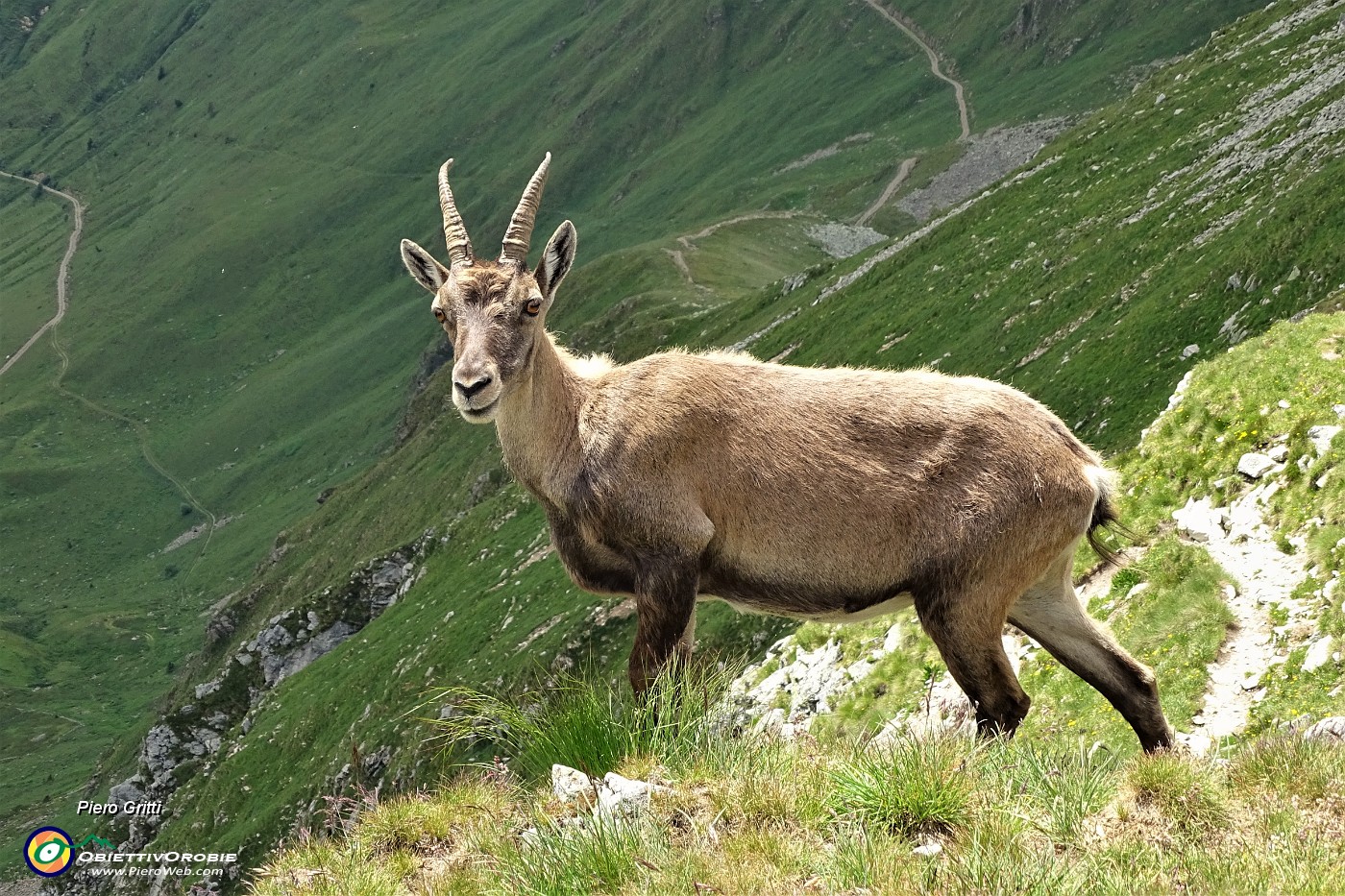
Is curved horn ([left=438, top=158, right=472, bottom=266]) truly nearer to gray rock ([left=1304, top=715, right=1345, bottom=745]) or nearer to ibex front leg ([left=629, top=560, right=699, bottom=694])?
ibex front leg ([left=629, top=560, right=699, bottom=694])

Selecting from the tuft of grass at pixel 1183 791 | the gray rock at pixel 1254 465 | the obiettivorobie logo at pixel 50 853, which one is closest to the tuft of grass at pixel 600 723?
the tuft of grass at pixel 1183 791

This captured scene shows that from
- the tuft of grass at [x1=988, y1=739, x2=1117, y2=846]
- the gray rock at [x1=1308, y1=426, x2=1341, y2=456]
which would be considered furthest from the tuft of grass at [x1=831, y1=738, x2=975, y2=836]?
the gray rock at [x1=1308, y1=426, x2=1341, y2=456]

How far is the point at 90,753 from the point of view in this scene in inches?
7037

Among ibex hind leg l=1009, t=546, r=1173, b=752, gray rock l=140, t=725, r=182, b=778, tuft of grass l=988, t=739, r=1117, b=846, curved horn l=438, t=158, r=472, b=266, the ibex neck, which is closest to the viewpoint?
tuft of grass l=988, t=739, r=1117, b=846

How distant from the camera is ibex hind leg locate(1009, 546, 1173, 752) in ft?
39.1

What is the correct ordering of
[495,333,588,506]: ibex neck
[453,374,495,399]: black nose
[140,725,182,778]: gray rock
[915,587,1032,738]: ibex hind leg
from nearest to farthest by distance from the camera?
[915,587,1032,738]: ibex hind leg < [453,374,495,399]: black nose < [495,333,588,506]: ibex neck < [140,725,182,778]: gray rock

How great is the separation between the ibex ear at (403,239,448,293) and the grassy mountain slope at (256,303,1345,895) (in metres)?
4.85

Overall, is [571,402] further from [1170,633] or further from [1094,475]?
[1170,633]

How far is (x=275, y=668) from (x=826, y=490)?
114 metres

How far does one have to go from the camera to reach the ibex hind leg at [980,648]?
450 inches

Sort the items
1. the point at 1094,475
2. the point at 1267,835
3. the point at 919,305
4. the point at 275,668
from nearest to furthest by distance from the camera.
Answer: the point at 1267,835 → the point at 1094,475 → the point at 919,305 → the point at 275,668

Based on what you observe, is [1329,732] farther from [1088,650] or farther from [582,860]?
[582,860]

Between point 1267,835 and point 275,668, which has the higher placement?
point 1267,835

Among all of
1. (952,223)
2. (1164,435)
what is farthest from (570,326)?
(1164,435)
